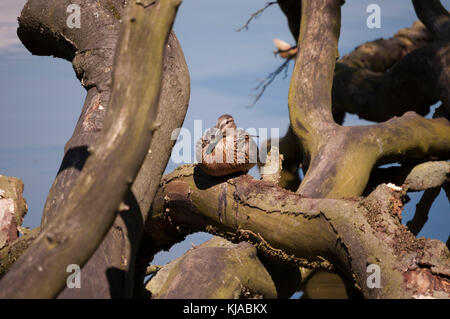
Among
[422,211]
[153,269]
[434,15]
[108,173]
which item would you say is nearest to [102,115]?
[108,173]

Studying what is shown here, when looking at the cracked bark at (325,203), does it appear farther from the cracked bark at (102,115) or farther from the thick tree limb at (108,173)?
the thick tree limb at (108,173)

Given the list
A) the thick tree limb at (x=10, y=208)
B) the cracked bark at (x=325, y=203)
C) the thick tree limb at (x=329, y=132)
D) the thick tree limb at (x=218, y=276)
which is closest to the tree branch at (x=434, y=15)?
the cracked bark at (x=325, y=203)

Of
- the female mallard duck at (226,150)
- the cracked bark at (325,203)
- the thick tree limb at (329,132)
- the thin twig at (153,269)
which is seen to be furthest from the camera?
the thin twig at (153,269)

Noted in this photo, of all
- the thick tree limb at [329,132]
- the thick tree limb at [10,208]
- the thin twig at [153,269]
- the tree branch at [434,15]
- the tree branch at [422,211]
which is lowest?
the tree branch at [422,211]

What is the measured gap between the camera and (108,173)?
1.70 metres

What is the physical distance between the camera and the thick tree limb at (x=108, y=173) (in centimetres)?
170

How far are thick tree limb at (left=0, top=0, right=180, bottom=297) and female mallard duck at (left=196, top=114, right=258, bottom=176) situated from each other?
137 centimetres

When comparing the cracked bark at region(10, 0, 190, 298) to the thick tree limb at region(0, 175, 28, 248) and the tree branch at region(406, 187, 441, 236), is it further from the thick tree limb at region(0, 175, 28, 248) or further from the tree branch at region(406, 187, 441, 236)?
the tree branch at region(406, 187, 441, 236)

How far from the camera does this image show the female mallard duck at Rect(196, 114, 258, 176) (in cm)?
313

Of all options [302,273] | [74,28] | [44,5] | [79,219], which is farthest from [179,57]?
[302,273]

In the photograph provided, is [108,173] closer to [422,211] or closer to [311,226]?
[311,226]

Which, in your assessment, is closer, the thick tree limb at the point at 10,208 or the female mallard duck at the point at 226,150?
the female mallard duck at the point at 226,150

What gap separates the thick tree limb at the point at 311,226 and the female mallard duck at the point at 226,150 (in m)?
0.16

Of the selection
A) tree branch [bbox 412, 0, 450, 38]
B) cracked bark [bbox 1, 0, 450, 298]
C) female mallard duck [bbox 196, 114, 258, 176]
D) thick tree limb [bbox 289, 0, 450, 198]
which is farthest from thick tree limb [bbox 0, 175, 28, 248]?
tree branch [bbox 412, 0, 450, 38]
